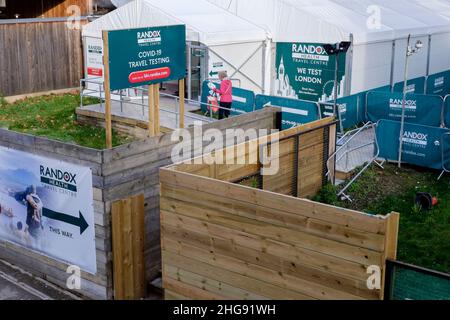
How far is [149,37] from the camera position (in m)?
11.6

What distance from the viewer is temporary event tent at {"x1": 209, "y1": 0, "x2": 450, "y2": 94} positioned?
21.2 metres

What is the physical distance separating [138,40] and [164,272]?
15.5 feet

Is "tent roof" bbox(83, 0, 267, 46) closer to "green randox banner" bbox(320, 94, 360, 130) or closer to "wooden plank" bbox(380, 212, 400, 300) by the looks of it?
"green randox banner" bbox(320, 94, 360, 130)

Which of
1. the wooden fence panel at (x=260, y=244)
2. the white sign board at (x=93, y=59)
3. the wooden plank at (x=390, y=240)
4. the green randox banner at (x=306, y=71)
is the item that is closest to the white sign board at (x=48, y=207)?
the wooden fence panel at (x=260, y=244)

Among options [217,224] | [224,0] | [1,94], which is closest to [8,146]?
[217,224]

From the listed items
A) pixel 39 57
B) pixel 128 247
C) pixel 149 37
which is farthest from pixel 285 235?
pixel 39 57

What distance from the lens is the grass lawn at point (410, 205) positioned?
1098 cm

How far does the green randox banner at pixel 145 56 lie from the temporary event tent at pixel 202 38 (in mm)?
8087

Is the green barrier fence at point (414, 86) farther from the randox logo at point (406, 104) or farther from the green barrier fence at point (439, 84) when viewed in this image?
the randox logo at point (406, 104)

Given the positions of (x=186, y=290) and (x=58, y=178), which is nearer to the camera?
(x=186, y=290)

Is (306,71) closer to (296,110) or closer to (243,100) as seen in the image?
(243,100)

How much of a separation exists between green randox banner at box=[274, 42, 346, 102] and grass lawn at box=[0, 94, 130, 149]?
6.71 metres

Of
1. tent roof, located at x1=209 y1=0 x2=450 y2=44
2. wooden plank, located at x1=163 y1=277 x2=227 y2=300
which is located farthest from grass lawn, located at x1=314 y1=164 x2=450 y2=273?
tent roof, located at x1=209 y1=0 x2=450 y2=44

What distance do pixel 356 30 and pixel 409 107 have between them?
382 centimetres
